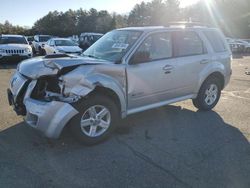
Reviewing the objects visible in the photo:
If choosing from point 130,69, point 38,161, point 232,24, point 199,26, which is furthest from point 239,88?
point 232,24

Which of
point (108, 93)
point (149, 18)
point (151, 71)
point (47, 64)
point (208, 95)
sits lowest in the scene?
point (208, 95)

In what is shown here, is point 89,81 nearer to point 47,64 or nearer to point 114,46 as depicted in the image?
point 47,64

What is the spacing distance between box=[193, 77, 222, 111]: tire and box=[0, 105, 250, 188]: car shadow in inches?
36.8

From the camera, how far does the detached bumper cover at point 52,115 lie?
4.55 meters

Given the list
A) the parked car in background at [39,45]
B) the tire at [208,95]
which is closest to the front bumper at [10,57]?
the parked car in background at [39,45]

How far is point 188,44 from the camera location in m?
6.57

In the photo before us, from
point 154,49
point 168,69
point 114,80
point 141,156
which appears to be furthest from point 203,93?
point 141,156

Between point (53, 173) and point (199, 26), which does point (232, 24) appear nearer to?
point (199, 26)

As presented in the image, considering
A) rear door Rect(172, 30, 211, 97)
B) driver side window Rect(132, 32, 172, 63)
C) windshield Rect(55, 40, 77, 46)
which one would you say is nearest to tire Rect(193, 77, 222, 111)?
rear door Rect(172, 30, 211, 97)

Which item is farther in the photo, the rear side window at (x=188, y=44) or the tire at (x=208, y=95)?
the tire at (x=208, y=95)

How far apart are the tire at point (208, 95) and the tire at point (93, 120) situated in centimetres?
243

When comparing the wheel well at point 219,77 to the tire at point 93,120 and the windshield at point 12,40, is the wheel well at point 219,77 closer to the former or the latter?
the tire at point 93,120

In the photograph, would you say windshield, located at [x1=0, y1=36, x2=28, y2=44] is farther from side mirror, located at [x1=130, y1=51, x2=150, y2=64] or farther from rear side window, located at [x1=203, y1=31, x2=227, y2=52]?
side mirror, located at [x1=130, y1=51, x2=150, y2=64]

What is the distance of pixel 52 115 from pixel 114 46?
77.2 inches
